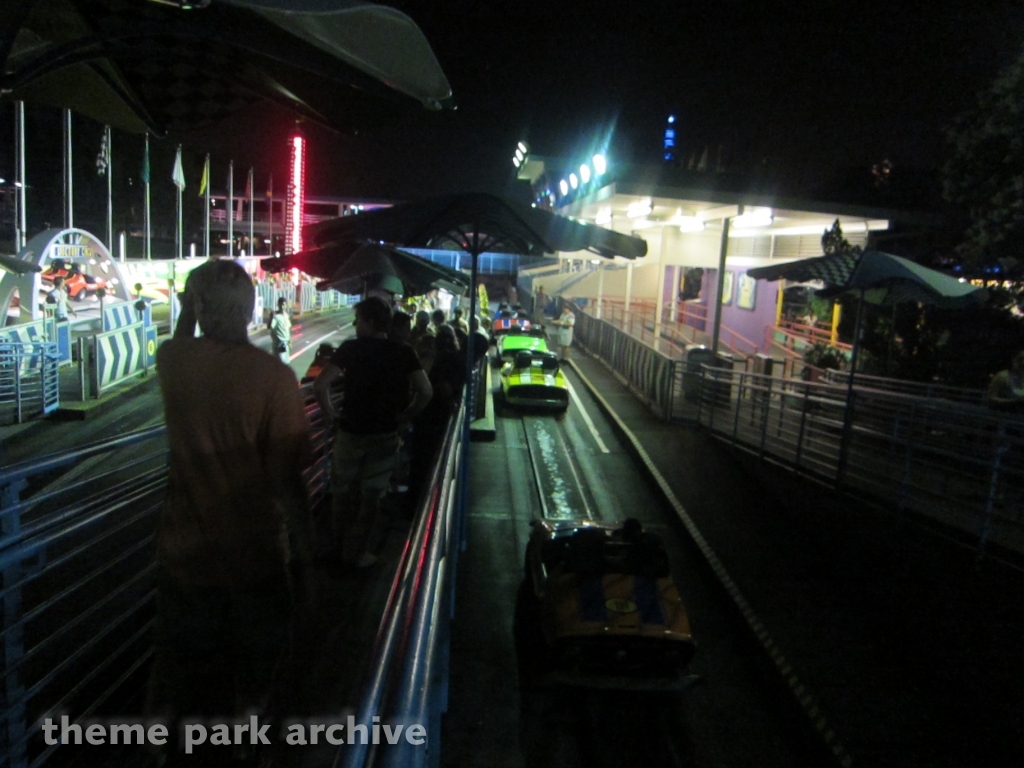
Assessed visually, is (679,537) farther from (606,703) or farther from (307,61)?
(307,61)

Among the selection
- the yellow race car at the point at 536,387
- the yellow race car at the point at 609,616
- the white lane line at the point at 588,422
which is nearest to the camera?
the yellow race car at the point at 609,616

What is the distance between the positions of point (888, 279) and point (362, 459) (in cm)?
647

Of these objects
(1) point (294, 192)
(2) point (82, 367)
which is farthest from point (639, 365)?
(1) point (294, 192)

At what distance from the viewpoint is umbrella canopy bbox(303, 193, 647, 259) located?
6781 millimetres

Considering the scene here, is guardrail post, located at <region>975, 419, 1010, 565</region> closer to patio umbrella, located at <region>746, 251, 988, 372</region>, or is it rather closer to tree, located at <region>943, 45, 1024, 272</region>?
patio umbrella, located at <region>746, 251, 988, 372</region>

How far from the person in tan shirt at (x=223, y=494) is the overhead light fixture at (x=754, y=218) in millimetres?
18048

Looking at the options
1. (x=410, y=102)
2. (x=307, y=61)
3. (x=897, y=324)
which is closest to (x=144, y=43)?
(x=307, y=61)

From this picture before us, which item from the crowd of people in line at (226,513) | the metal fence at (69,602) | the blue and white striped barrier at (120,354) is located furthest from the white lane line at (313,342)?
the crowd of people in line at (226,513)

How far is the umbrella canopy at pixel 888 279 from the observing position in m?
8.48

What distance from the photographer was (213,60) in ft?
12.7

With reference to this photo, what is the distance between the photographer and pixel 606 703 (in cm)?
549

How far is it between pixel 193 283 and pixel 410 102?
1887 mm

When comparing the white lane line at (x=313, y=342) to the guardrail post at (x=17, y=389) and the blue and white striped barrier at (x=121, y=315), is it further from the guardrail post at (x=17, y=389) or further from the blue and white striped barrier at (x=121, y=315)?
the guardrail post at (x=17, y=389)

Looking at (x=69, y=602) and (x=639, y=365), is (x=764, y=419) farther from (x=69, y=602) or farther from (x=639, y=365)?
(x=69, y=602)
